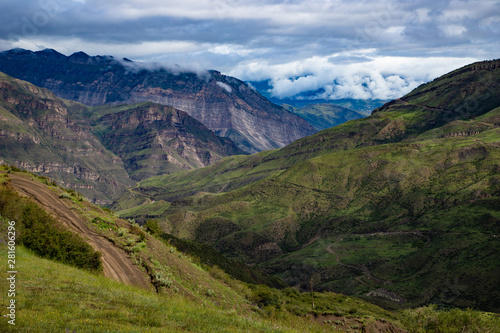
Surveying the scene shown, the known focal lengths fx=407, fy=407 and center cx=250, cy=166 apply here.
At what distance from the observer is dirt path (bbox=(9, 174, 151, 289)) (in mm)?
33844

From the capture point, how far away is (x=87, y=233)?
3759cm

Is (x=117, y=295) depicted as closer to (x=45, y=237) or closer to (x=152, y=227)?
(x=45, y=237)

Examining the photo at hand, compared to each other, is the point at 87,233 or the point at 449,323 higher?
the point at 87,233

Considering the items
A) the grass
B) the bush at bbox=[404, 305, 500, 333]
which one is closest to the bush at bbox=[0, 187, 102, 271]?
the grass

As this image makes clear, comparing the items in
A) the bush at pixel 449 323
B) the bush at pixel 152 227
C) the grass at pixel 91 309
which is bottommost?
the bush at pixel 449 323

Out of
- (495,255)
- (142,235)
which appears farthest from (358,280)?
(142,235)

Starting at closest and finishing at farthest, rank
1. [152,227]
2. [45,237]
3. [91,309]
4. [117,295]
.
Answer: [91,309], [117,295], [45,237], [152,227]

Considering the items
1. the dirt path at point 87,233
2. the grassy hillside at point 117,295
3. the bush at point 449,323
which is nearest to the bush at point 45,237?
the grassy hillside at point 117,295

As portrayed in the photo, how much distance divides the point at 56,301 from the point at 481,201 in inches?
8022

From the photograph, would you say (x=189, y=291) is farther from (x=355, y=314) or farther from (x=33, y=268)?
(x=355, y=314)

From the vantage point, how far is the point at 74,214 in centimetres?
3906

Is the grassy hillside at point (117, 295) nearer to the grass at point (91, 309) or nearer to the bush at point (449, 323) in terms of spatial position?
the grass at point (91, 309)

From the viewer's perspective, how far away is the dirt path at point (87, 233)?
111ft

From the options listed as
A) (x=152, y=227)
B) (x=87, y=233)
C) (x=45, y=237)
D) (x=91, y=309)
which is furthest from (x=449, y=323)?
(x=45, y=237)
